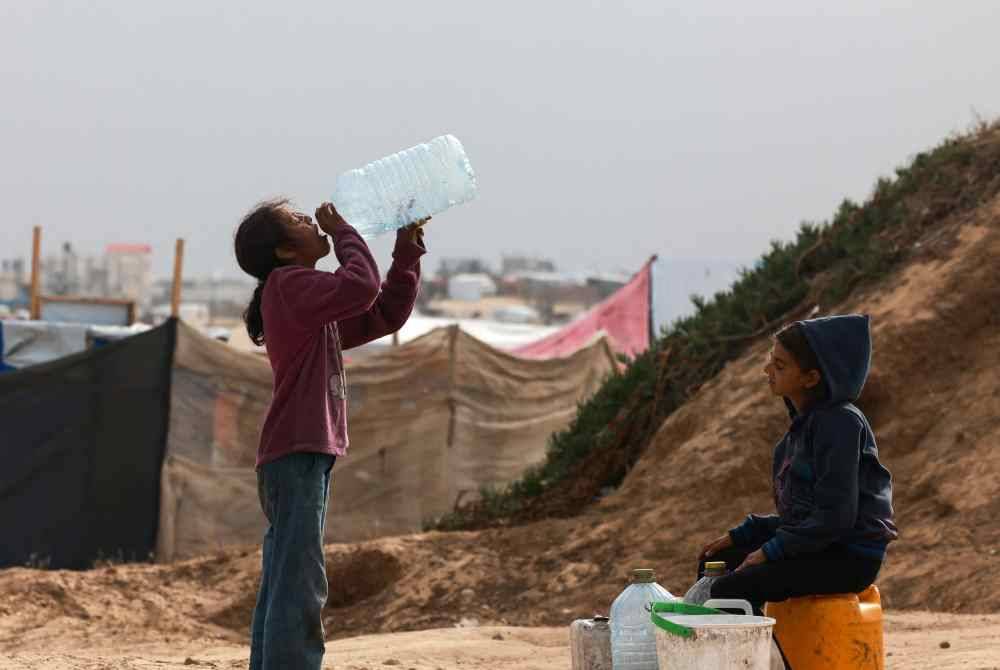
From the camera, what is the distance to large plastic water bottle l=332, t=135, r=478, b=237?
502 cm

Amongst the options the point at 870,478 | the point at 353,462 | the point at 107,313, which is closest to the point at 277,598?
the point at 870,478

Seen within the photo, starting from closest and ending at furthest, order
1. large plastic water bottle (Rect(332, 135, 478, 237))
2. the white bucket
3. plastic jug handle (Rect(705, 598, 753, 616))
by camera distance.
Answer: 1. the white bucket
2. plastic jug handle (Rect(705, 598, 753, 616))
3. large plastic water bottle (Rect(332, 135, 478, 237))

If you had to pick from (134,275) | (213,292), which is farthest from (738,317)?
(213,292)

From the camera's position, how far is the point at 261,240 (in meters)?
4.80

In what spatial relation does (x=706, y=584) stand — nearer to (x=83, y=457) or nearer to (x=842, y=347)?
(x=842, y=347)

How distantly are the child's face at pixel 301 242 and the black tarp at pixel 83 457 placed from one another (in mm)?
8265

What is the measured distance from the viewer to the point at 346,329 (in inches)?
197

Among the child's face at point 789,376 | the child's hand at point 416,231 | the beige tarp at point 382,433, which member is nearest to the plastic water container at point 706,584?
the child's face at point 789,376

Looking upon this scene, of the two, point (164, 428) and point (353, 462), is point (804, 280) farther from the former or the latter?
point (164, 428)

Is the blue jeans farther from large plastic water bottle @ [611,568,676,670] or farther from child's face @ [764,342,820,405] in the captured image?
child's face @ [764,342,820,405]

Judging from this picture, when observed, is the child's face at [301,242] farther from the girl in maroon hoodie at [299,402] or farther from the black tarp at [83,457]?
the black tarp at [83,457]

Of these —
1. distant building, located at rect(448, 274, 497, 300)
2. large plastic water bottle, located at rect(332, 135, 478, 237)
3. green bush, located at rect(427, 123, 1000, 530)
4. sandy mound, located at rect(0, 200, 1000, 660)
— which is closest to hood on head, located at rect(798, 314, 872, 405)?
large plastic water bottle, located at rect(332, 135, 478, 237)

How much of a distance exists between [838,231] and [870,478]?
26.1ft

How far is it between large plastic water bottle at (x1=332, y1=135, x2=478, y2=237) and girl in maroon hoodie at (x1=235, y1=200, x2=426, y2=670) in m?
0.25
